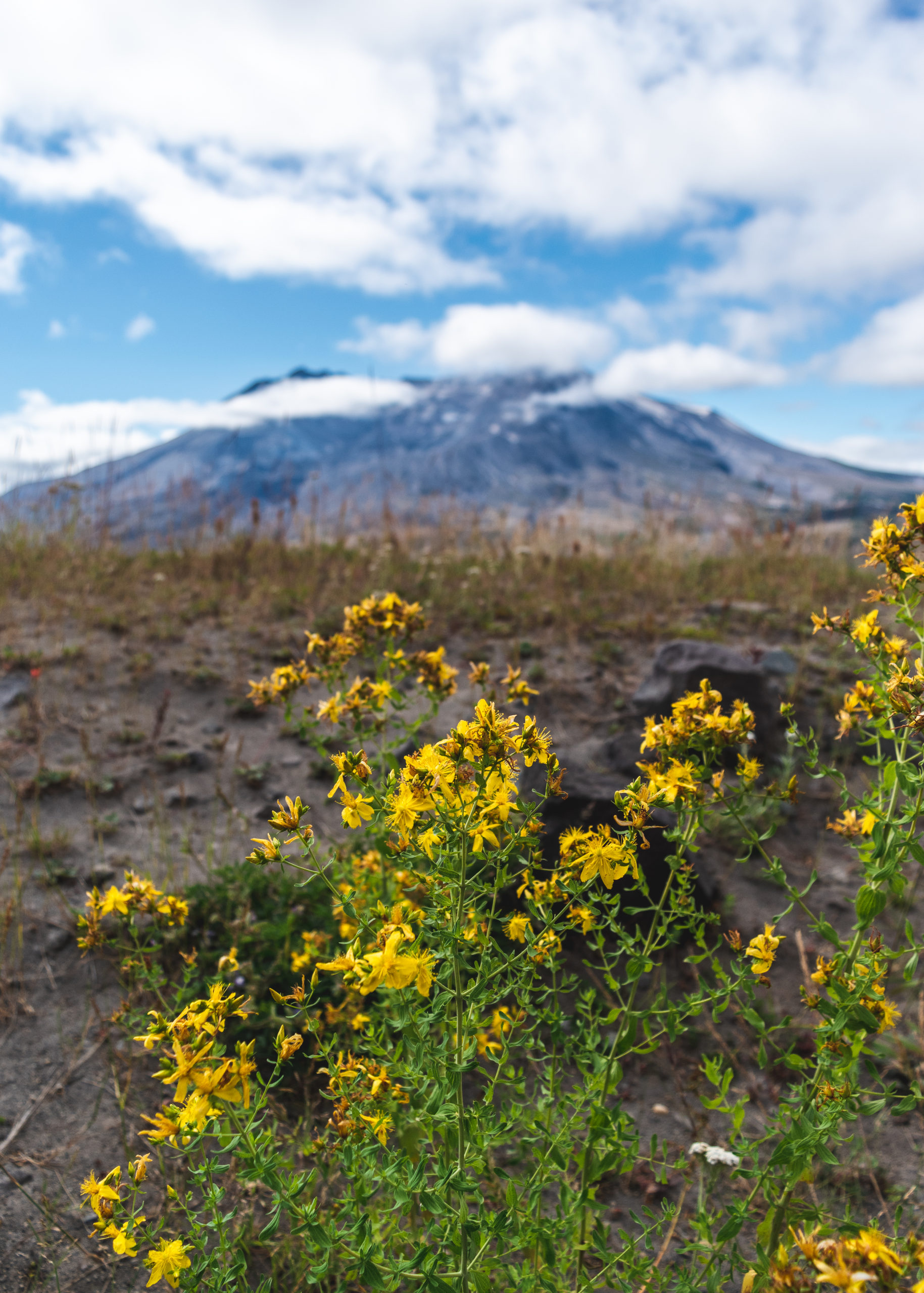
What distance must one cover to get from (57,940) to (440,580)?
463 cm

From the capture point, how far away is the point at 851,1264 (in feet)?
2.87

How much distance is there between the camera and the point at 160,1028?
128 centimetres

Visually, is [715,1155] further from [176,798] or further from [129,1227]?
[176,798]

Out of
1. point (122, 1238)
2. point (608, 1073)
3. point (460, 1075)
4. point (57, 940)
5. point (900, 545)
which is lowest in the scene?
point (57, 940)

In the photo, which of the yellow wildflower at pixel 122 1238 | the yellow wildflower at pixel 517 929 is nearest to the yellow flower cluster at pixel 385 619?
the yellow wildflower at pixel 517 929

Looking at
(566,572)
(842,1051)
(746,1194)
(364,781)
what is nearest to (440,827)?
(364,781)

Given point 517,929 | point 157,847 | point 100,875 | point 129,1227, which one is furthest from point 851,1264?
point 157,847

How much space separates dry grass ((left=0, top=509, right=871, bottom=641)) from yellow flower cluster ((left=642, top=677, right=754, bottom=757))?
4.26 metres

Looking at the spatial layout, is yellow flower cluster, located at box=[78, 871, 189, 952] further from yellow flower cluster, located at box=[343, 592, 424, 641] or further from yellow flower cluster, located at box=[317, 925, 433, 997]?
yellow flower cluster, located at box=[343, 592, 424, 641]

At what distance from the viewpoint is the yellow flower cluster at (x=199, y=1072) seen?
44.8 inches

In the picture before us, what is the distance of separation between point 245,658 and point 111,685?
3.10 feet

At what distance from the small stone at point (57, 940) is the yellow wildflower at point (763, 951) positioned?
9.03 feet

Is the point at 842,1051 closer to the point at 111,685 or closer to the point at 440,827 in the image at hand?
the point at 440,827

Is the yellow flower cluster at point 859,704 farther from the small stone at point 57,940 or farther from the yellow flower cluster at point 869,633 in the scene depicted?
the small stone at point 57,940
